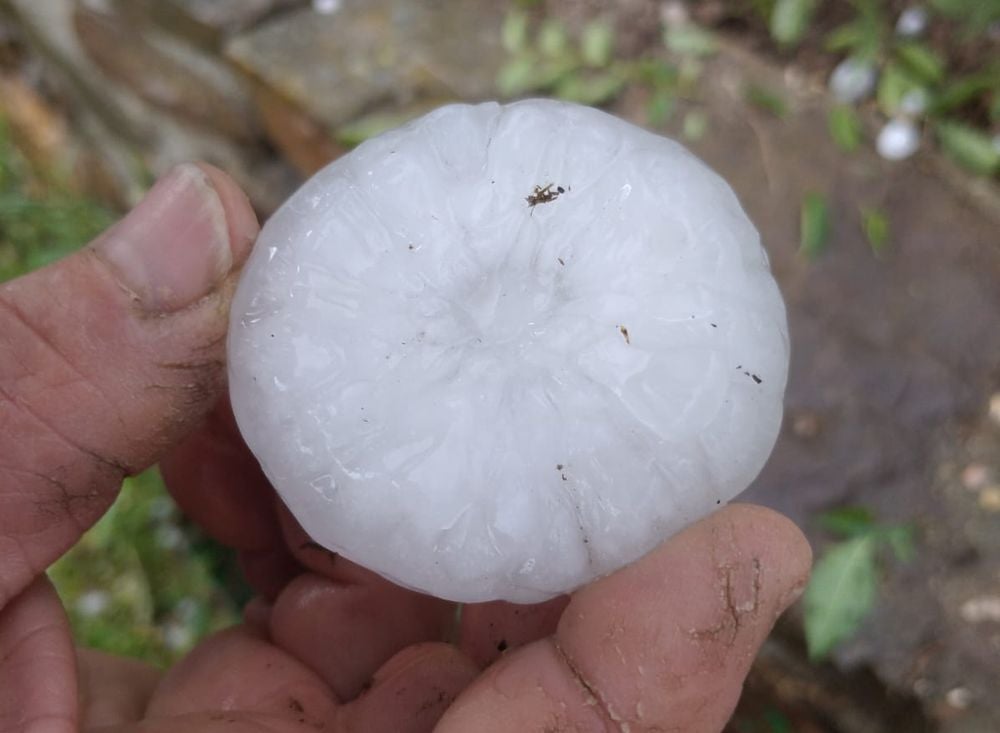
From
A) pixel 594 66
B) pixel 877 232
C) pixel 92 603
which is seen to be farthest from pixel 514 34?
pixel 92 603

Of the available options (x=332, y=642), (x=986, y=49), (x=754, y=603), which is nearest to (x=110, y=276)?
(x=332, y=642)

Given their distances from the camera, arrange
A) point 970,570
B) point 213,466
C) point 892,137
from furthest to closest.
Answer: point 892,137, point 970,570, point 213,466

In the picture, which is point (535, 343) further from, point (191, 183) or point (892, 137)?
point (892, 137)

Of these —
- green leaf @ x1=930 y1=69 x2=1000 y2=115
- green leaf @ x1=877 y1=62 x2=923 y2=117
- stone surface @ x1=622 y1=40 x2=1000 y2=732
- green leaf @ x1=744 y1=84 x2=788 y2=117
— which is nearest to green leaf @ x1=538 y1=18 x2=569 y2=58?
stone surface @ x1=622 y1=40 x2=1000 y2=732

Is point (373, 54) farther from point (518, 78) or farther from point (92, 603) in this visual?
point (92, 603)

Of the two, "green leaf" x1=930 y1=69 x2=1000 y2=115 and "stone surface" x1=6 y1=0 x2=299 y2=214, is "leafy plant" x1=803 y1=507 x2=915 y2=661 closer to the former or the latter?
"green leaf" x1=930 y1=69 x2=1000 y2=115

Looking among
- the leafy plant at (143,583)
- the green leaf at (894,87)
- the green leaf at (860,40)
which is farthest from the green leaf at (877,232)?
the leafy plant at (143,583)
